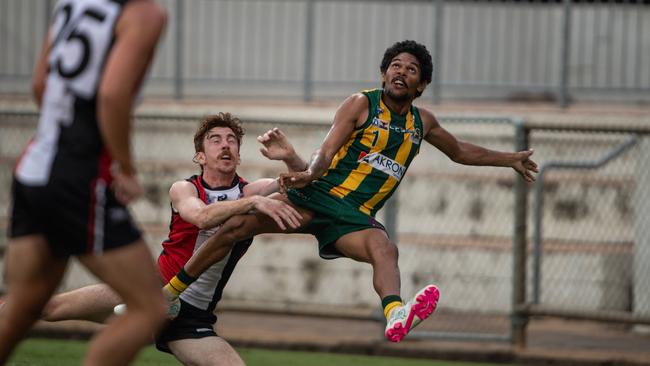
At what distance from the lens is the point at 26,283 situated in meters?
5.27

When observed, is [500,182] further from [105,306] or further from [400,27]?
[105,306]

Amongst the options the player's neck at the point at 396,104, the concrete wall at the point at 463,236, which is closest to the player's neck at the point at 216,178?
the player's neck at the point at 396,104

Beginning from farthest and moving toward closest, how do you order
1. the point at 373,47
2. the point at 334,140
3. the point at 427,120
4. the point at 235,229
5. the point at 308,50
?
the point at 373,47, the point at 308,50, the point at 427,120, the point at 334,140, the point at 235,229

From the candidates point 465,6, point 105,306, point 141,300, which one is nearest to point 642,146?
point 465,6

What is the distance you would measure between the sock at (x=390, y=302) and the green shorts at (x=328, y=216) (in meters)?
0.55

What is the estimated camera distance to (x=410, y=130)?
7.55 meters

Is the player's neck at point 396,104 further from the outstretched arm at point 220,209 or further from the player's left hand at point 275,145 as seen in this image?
the outstretched arm at point 220,209

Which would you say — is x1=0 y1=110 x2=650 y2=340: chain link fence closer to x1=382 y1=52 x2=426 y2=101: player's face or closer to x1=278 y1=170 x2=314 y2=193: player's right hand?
x1=382 y1=52 x2=426 y2=101: player's face

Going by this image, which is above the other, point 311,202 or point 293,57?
point 293,57

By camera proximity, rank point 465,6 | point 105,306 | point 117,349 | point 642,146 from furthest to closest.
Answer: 1. point 465,6
2. point 642,146
3. point 105,306
4. point 117,349

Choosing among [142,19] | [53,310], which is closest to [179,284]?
[53,310]

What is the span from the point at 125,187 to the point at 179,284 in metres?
2.05

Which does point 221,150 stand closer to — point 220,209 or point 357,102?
point 220,209

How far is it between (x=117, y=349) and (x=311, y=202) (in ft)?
8.58
